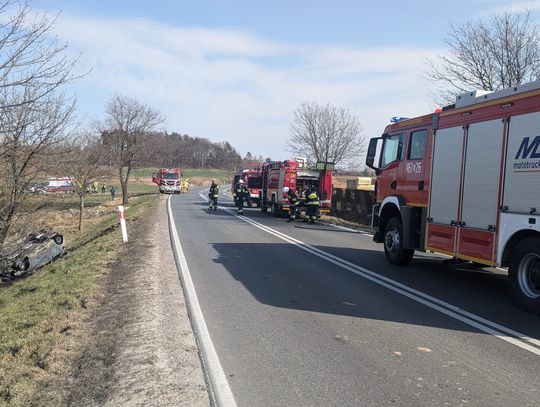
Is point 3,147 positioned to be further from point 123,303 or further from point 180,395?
point 180,395

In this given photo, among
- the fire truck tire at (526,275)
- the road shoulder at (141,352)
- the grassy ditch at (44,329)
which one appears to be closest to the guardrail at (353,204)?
the grassy ditch at (44,329)

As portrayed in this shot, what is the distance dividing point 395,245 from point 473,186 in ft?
8.50

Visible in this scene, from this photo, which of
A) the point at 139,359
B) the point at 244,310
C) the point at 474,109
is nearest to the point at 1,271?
the point at 244,310

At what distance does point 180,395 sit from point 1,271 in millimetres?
11279

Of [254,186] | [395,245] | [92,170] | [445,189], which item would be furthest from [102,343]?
[254,186]

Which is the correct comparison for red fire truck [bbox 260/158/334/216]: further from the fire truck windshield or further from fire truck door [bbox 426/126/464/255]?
fire truck door [bbox 426/126/464/255]

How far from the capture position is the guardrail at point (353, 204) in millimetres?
22406

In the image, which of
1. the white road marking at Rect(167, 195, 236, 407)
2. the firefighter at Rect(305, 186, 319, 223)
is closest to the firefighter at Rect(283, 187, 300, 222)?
the firefighter at Rect(305, 186, 319, 223)

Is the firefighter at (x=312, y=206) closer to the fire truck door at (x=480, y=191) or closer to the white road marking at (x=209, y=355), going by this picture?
the white road marking at (x=209, y=355)

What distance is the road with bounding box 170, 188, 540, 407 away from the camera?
401 cm

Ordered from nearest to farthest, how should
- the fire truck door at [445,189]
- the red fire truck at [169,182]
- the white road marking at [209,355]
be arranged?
the white road marking at [209,355]
the fire truck door at [445,189]
the red fire truck at [169,182]

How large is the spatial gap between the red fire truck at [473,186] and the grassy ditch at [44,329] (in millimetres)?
5638

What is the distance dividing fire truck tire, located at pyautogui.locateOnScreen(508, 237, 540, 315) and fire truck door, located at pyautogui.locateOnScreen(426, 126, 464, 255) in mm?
1397

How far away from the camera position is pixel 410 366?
4539mm
